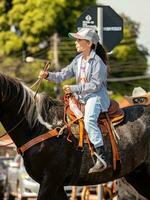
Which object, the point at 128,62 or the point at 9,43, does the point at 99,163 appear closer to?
the point at 9,43

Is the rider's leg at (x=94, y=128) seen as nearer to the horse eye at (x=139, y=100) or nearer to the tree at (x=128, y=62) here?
the horse eye at (x=139, y=100)

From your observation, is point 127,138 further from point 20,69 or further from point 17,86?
point 20,69

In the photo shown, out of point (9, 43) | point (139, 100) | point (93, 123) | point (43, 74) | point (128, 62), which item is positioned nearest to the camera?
point (93, 123)

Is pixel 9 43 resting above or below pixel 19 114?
below

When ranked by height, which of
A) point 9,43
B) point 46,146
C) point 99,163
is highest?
point 46,146

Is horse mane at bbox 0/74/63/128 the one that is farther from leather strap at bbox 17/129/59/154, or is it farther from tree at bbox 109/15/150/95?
tree at bbox 109/15/150/95

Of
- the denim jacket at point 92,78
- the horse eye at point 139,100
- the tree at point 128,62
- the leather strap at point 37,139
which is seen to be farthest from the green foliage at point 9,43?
the leather strap at point 37,139

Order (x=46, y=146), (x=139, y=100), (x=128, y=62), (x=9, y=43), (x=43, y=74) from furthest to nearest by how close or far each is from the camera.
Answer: (x=128, y=62) → (x=9, y=43) → (x=139, y=100) → (x=43, y=74) → (x=46, y=146)

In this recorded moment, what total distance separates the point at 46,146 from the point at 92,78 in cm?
113

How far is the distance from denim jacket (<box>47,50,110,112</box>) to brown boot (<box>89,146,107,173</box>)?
588 mm

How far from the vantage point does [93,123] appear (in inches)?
392

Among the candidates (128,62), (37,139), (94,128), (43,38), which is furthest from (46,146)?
(128,62)

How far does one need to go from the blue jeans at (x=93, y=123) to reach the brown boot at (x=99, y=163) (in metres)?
0.09

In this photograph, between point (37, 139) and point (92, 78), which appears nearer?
point (37, 139)
